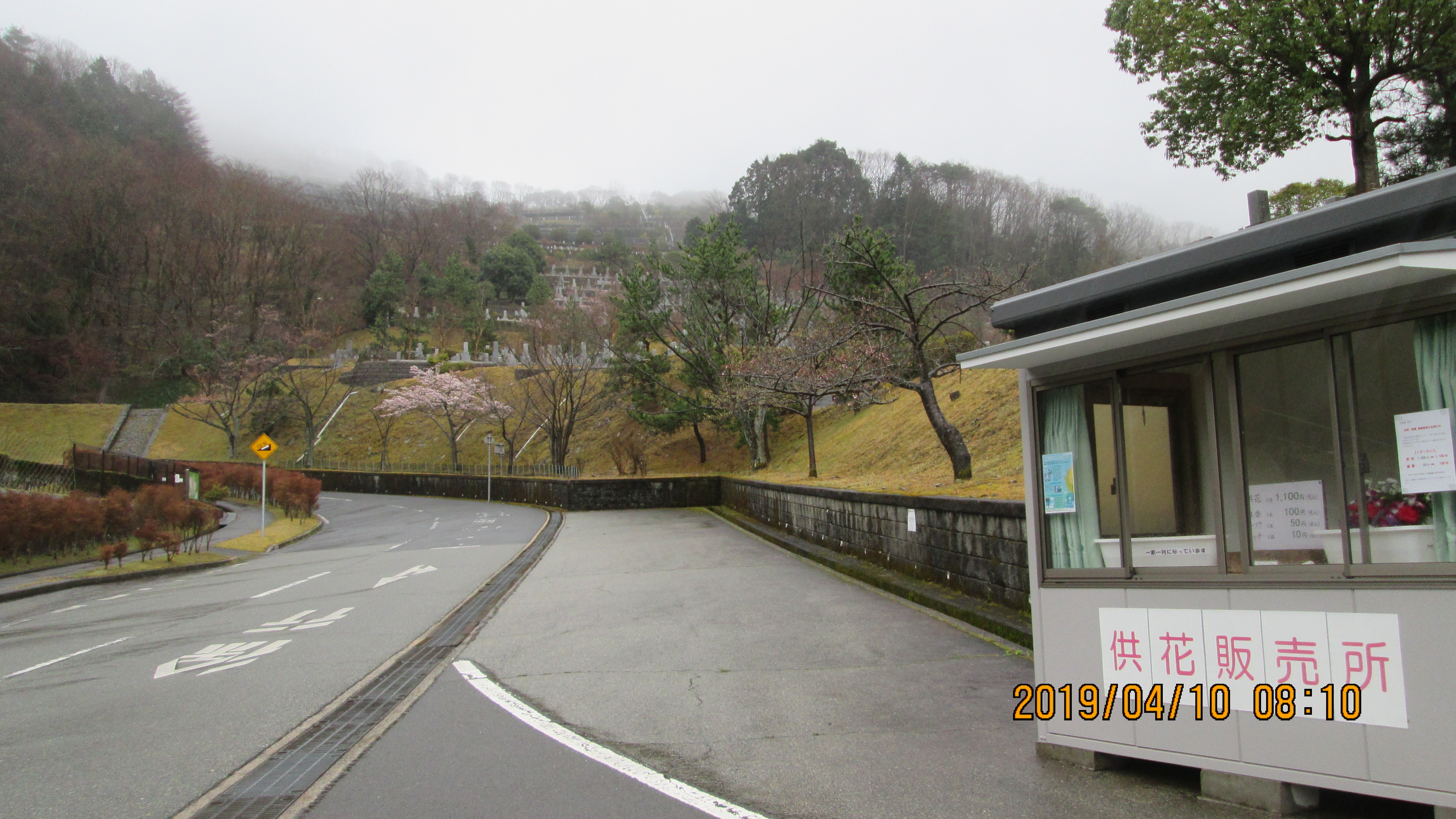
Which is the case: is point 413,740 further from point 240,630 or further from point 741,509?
point 741,509

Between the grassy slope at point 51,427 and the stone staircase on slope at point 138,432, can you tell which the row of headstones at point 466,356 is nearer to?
the stone staircase on slope at point 138,432

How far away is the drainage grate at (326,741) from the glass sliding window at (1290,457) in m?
5.27

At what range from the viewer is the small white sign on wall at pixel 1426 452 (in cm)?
349

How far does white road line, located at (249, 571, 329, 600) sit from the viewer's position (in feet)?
43.8

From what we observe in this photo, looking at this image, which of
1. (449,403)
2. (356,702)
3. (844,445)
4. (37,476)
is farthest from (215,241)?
(356,702)

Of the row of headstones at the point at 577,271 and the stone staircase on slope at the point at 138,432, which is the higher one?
the row of headstones at the point at 577,271

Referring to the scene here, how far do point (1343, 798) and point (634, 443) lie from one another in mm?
39078

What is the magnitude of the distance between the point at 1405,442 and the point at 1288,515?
2.11ft

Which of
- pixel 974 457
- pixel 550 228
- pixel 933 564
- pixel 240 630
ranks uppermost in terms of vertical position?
pixel 550 228

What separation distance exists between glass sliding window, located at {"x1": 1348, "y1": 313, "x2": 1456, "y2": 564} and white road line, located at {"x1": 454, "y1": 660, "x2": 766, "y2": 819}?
315 cm

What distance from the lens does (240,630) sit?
33.3 feet

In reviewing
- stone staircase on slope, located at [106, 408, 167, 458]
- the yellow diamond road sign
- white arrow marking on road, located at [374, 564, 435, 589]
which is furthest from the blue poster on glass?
stone staircase on slope, located at [106, 408, 167, 458]

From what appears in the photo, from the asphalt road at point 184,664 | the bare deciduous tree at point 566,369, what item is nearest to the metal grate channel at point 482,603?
the asphalt road at point 184,664

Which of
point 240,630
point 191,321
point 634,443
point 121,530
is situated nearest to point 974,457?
point 240,630
